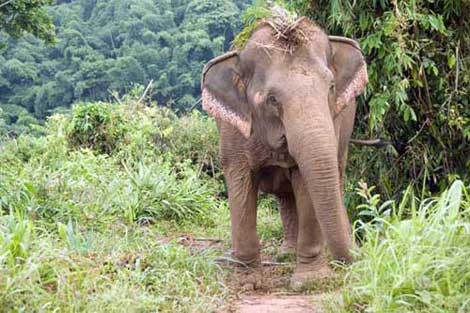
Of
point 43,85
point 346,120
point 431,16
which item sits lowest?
point 43,85

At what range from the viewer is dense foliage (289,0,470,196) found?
24.1 feet

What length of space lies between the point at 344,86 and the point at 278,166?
813 mm

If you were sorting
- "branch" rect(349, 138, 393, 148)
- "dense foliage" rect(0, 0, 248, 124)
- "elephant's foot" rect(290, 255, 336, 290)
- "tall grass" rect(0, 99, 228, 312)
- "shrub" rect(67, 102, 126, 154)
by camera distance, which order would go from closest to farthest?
"tall grass" rect(0, 99, 228, 312) < "elephant's foot" rect(290, 255, 336, 290) < "branch" rect(349, 138, 393, 148) < "shrub" rect(67, 102, 126, 154) < "dense foliage" rect(0, 0, 248, 124)

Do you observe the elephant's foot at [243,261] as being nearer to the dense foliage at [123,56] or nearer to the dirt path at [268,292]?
the dirt path at [268,292]


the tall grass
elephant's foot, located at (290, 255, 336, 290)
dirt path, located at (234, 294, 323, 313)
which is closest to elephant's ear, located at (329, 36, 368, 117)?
elephant's foot, located at (290, 255, 336, 290)

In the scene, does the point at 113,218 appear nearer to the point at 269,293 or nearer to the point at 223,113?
the point at 223,113

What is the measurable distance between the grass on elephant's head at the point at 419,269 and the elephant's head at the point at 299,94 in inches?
27.6

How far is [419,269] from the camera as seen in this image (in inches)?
162

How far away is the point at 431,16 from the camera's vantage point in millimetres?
7328

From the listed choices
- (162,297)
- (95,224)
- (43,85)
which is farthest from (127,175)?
(43,85)

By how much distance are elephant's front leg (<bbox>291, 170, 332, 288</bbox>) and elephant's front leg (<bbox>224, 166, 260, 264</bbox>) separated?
1.20 feet

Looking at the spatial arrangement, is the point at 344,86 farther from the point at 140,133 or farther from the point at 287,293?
the point at 140,133

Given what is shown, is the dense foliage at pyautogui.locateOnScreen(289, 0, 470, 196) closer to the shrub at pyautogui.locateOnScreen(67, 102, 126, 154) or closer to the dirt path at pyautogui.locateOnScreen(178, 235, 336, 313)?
the dirt path at pyautogui.locateOnScreen(178, 235, 336, 313)

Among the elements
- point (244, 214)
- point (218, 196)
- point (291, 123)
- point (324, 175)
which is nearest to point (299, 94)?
point (291, 123)
